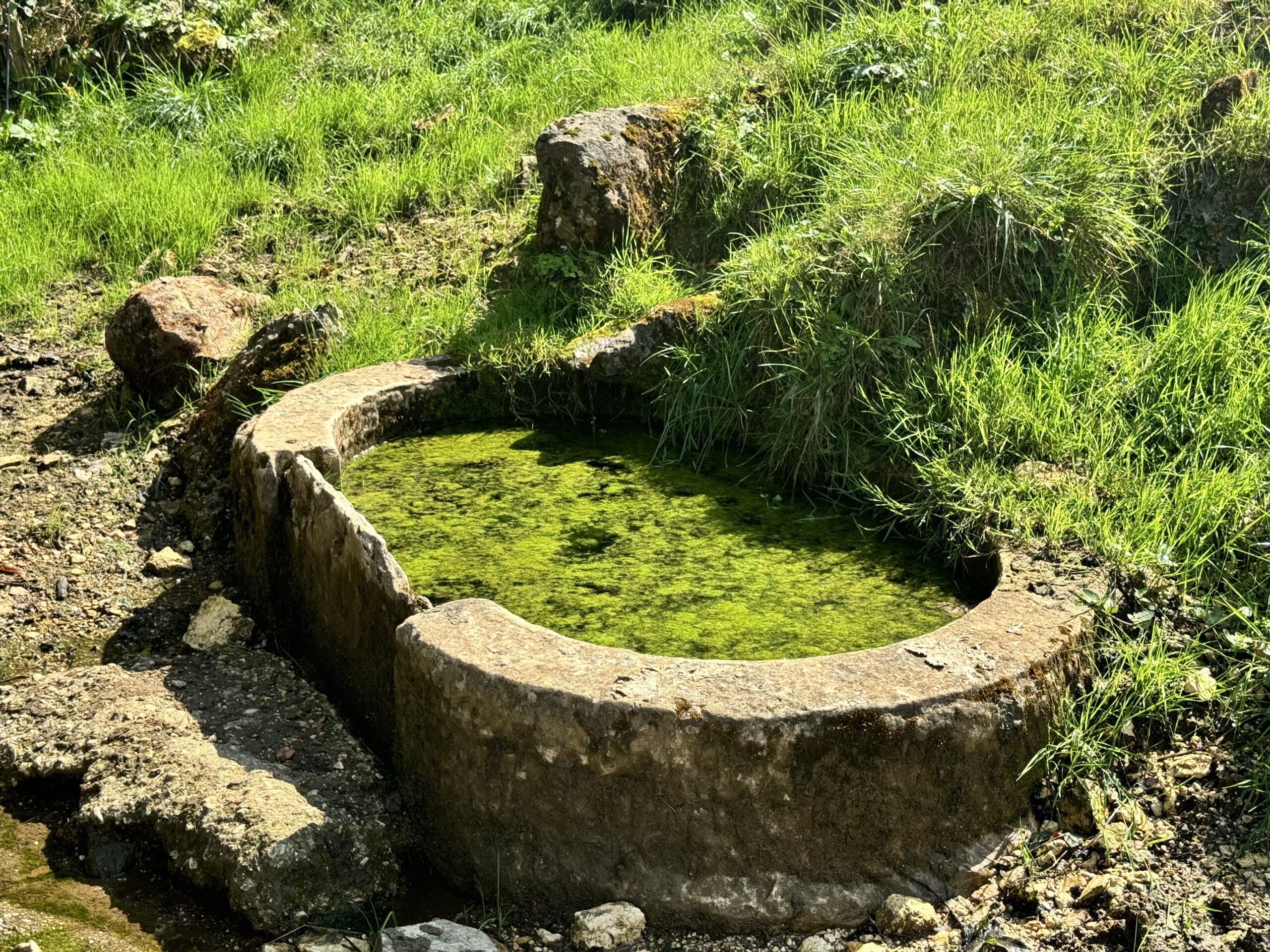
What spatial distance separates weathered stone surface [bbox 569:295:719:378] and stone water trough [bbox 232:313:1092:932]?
66.9 inches

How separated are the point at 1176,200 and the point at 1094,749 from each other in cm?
261

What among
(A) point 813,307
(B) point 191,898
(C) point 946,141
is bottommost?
(B) point 191,898

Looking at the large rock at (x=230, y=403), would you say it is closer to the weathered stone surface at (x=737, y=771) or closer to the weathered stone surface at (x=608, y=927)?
the weathered stone surface at (x=737, y=771)

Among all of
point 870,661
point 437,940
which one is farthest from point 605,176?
point 437,940

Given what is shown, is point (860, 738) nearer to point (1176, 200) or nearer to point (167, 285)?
point (1176, 200)

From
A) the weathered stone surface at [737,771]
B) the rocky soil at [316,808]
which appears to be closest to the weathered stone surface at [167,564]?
the rocky soil at [316,808]

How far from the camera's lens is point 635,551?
351cm

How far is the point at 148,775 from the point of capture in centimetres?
299

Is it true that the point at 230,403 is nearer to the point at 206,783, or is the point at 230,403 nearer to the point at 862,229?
the point at 206,783

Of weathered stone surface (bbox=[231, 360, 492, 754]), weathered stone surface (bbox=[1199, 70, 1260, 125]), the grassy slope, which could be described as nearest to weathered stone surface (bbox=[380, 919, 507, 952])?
weathered stone surface (bbox=[231, 360, 492, 754])

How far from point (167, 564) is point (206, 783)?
1402mm

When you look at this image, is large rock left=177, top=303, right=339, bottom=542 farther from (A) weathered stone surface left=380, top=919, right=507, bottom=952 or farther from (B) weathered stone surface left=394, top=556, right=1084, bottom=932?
(A) weathered stone surface left=380, top=919, right=507, bottom=952

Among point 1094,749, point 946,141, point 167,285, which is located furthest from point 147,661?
point 946,141

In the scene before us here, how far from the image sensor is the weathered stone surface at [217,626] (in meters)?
3.72
